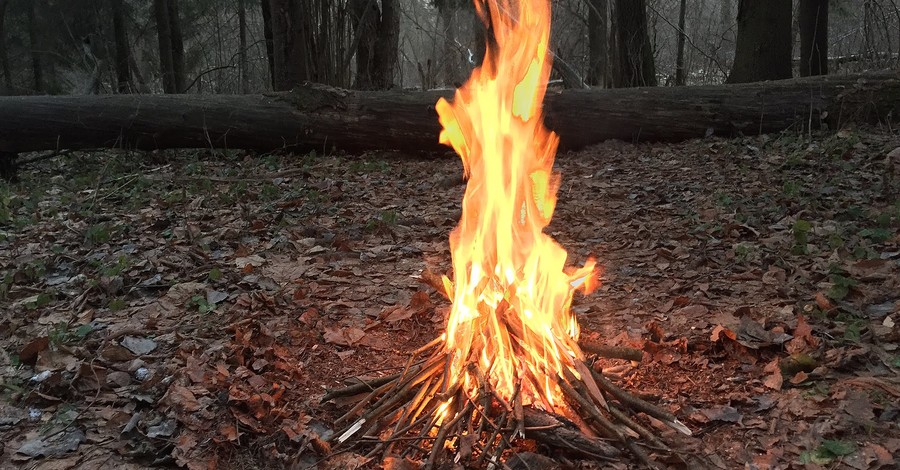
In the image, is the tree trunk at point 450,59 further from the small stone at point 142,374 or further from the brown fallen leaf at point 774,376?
the brown fallen leaf at point 774,376

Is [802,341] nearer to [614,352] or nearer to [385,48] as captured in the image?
[614,352]

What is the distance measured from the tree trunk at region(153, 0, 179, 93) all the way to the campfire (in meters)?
9.94

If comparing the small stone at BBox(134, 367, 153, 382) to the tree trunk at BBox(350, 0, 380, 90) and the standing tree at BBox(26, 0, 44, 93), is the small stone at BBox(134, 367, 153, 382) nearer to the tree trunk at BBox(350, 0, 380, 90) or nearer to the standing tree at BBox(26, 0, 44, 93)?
the tree trunk at BBox(350, 0, 380, 90)

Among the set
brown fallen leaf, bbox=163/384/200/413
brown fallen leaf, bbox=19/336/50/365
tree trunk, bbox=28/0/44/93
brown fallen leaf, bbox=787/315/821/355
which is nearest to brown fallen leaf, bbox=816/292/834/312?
brown fallen leaf, bbox=787/315/821/355

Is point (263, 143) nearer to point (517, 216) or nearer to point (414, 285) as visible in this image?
point (414, 285)

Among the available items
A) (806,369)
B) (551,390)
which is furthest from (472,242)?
(806,369)

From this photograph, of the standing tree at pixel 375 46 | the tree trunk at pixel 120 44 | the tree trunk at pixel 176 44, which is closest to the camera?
the standing tree at pixel 375 46

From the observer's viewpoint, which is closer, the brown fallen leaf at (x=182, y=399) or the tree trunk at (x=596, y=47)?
the brown fallen leaf at (x=182, y=399)

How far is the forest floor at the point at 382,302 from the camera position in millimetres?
2730

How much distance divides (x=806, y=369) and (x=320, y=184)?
524cm

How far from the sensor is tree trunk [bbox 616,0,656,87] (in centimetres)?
1009

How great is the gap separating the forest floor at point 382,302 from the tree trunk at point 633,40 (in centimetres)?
326

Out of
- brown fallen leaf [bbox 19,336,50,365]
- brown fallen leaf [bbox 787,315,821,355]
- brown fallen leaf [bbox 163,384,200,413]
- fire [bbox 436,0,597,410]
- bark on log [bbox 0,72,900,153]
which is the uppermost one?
bark on log [bbox 0,72,900,153]

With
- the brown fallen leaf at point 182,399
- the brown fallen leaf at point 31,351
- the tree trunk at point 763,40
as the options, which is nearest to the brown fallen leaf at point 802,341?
the brown fallen leaf at point 182,399
